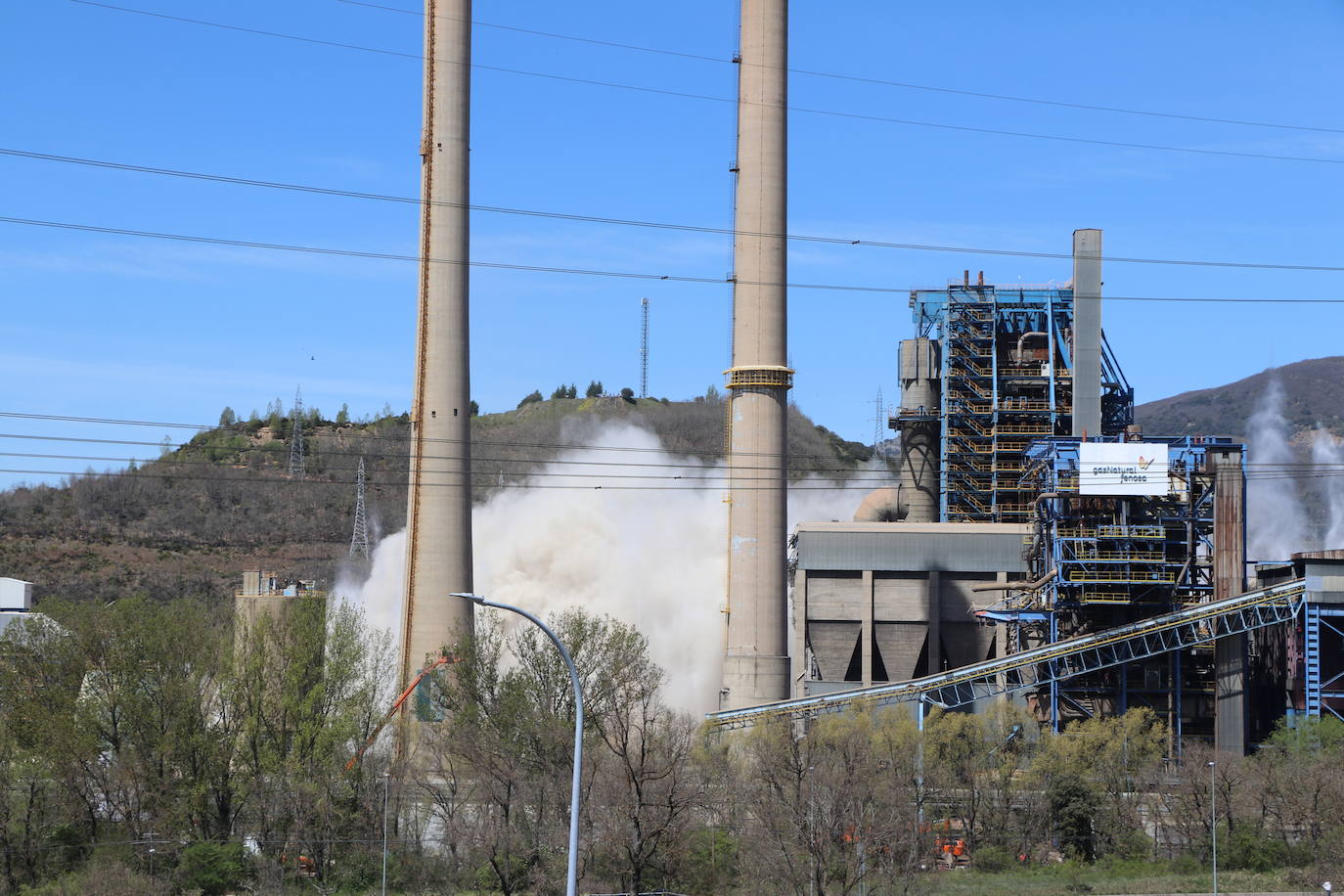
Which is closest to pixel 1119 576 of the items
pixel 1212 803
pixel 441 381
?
pixel 1212 803

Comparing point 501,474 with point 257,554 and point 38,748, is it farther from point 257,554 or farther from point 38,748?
point 38,748

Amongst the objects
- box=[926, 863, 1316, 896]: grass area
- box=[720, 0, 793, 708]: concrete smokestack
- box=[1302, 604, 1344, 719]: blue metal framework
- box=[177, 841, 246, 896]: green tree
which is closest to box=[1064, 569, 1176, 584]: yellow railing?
box=[1302, 604, 1344, 719]: blue metal framework

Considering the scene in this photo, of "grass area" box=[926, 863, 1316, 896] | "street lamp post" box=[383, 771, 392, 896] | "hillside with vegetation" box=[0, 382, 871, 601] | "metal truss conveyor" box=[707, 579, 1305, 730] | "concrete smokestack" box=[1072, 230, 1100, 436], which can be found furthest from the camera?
"hillside with vegetation" box=[0, 382, 871, 601]

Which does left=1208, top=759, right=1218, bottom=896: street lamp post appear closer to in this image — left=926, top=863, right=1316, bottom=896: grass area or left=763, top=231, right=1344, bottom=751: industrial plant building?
left=926, top=863, right=1316, bottom=896: grass area

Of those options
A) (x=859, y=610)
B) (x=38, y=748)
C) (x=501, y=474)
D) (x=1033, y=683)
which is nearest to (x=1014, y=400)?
(x=859, y=610)

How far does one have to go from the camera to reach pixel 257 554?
154750mm

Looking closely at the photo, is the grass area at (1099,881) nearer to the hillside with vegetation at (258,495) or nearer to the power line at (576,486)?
the power line at (576,486)

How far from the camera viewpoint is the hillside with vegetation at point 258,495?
143125 millimetres

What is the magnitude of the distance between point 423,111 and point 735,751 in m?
26.8

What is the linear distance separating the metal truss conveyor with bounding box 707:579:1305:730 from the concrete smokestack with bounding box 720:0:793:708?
7.07ft

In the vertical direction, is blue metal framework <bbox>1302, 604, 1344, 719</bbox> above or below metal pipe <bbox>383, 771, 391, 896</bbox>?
above

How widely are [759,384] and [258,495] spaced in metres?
119

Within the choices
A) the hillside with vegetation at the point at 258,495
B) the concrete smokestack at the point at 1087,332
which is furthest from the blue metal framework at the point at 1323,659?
the hillside with vegetation at the point at 258,495

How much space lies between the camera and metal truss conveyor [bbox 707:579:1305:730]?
62.2 meters
